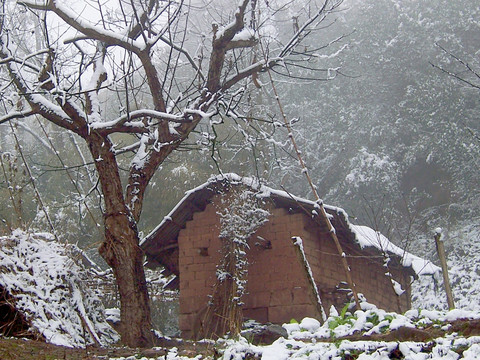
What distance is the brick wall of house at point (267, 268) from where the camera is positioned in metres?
9.73

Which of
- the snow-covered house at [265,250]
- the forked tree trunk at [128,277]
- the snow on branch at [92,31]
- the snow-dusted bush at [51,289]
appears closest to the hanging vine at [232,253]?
the snow-covered house at [265,250]

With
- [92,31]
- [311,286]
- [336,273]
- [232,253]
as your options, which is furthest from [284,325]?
[336,273]

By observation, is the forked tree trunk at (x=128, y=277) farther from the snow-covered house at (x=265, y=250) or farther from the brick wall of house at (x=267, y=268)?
the brick wall of house at (x=267, y=268)

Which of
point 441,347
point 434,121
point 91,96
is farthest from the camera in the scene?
point 434,121

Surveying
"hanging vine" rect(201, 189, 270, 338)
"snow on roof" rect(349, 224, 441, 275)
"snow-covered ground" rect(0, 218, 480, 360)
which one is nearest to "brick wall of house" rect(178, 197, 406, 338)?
"hanging vine" rect(201, 189, 270, 338)

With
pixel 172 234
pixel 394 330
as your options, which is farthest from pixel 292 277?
pixel 394 330

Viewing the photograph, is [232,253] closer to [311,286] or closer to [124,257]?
[124,257]

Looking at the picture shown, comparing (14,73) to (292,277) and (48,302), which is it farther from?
(292,277)

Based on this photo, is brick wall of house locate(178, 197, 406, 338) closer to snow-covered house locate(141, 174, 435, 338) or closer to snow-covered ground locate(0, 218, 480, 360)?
snow-covered house locate(141, 174, 435, 338)

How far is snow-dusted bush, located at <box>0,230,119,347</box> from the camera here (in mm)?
6219

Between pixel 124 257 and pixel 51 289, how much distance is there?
36.0 inches

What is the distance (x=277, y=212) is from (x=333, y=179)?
11253mm

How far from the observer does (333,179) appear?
69.4 feet

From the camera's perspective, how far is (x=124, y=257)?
6.81 meters
